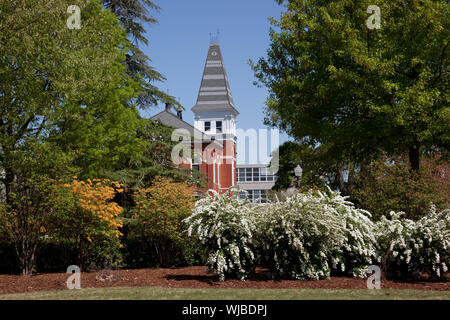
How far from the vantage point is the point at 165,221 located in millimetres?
13438

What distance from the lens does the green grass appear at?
25.3 feet

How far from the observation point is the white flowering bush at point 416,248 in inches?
395

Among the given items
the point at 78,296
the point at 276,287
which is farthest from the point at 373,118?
the point at 78,296

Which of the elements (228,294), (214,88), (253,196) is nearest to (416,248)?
(228,294)

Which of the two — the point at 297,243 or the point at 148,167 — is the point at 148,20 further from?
the point at 297,243

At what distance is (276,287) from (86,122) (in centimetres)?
923

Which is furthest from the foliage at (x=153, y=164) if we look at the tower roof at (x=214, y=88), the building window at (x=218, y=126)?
the tower roof at (x=214, y=88)

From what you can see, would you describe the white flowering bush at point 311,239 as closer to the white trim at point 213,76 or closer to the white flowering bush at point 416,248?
the white flowering bush at point 416,248

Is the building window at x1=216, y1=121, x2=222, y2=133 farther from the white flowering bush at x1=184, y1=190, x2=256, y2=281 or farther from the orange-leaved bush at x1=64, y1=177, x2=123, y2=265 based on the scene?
the white flowering bush at x1=184, y1=190, x2=256, y2=281

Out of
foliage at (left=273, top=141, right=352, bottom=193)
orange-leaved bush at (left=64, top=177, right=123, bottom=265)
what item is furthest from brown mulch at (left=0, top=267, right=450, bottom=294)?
foliage at (left=273, top=141, right=352, bottom=193)

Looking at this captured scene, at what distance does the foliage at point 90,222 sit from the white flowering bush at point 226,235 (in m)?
3.47

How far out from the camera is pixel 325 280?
9.83 meters

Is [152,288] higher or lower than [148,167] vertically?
lower

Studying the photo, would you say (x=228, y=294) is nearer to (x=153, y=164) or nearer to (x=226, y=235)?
(x=226, y=235)
